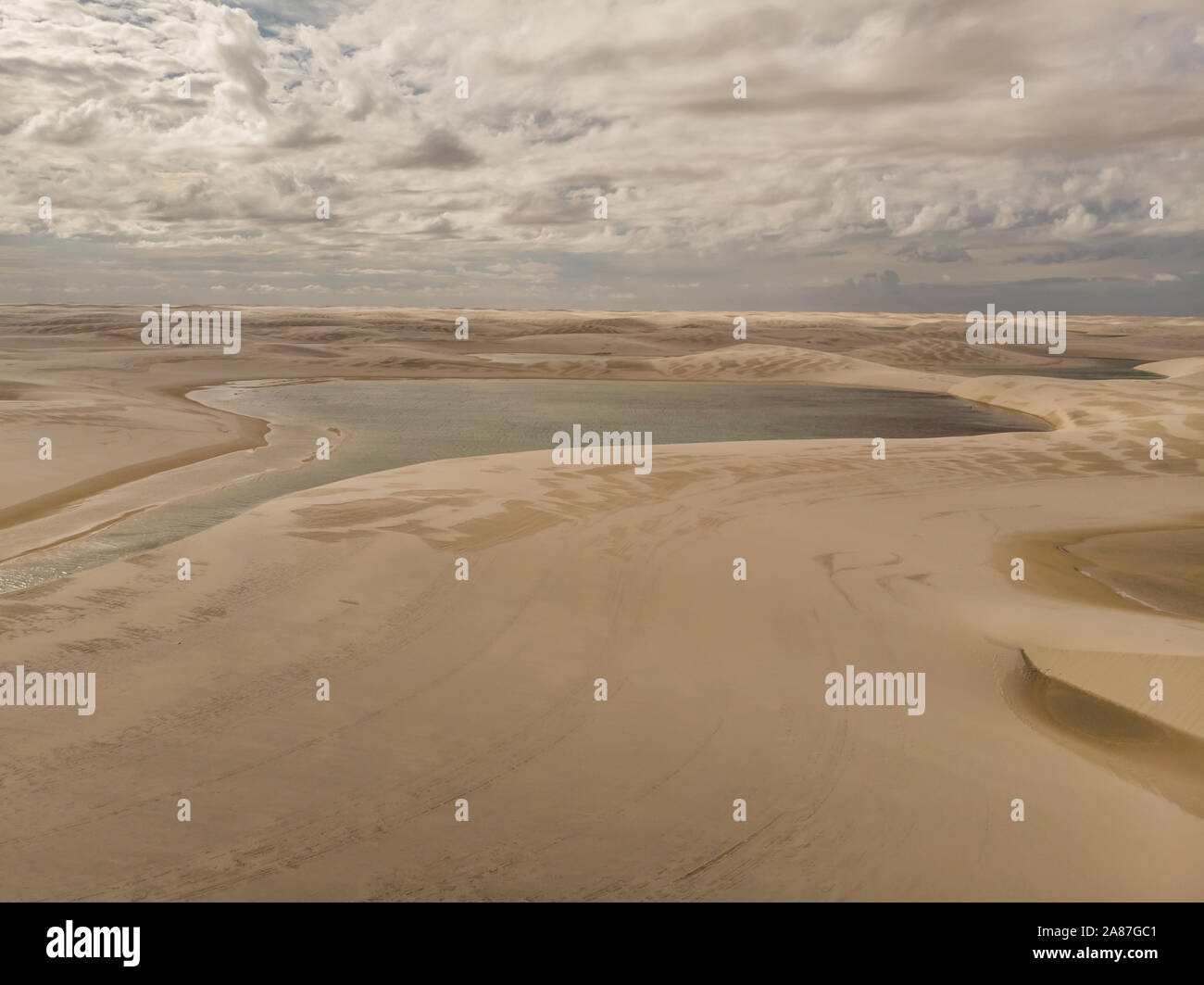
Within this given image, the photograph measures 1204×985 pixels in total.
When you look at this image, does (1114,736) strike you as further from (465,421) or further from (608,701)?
(465,421)

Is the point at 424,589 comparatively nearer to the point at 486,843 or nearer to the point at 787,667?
the point at 787,667

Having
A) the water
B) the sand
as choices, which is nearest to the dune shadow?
the sand

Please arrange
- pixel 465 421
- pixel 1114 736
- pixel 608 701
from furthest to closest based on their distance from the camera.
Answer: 1. pixel 465 421
2. pixel 608 701
3. pixel 1114 736

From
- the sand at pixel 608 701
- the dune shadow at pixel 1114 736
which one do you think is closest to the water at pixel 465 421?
the sand at pixel 608 701

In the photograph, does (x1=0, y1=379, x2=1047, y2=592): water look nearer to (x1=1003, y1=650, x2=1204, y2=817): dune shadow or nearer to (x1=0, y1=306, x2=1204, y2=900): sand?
(x1=0, y1=306, x2=1204, y2=900): sand

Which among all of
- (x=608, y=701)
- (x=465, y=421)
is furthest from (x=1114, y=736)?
(x=465, y=421)

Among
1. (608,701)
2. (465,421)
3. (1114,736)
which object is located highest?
(465,421)

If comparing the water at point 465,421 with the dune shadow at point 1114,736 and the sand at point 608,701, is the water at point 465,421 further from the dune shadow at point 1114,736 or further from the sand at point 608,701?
the dune shadow at point 1114,736
